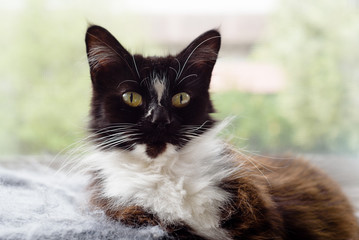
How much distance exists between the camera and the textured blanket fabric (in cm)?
67

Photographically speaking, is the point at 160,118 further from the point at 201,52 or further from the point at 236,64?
the point at 236,64

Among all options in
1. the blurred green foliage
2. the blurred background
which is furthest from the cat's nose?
the blurred green foliage

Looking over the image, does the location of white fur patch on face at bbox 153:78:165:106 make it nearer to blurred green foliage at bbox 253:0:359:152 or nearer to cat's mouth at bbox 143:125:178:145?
cat's mouth at bbox 143:125:178:145

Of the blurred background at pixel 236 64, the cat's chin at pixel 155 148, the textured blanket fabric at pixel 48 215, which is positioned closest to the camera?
the textured blanket fabric at pixel 48 215

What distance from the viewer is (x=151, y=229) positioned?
28.0 inches

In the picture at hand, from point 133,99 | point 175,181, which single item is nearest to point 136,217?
point 175,181

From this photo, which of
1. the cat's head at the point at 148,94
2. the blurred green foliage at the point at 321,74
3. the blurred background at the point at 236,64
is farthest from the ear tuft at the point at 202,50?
the blurred green foliage at the point at 321,74

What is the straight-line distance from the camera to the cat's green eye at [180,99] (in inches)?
32.1

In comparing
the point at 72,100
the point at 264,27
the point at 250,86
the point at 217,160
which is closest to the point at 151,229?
the point at 217,160

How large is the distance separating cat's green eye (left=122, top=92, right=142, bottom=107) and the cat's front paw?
21cm

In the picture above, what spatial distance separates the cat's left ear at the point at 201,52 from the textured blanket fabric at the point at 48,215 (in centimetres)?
37

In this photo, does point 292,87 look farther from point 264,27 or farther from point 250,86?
point 264,27

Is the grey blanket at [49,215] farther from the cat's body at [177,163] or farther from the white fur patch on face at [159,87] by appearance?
the white fur patch on face at [159,87]

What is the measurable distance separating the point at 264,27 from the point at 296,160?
172 cm
